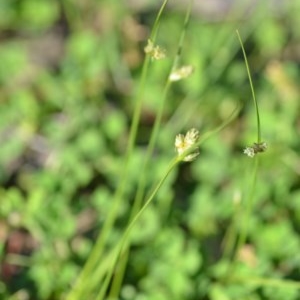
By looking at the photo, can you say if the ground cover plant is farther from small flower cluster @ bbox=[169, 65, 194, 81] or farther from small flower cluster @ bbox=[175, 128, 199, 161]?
small flower cluster @ bbox=[175, 128, 199, 161]

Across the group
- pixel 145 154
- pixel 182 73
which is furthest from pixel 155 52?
pixel 145 154

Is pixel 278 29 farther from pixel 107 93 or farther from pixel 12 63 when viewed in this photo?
pixel 12 63

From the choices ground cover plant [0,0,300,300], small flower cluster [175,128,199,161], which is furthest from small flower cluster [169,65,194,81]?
small flower cluster [175,128,199,161]

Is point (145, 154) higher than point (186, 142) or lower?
lower

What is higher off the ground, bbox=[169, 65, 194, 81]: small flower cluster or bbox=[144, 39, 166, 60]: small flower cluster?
bbox=[144, 39, 166, 60]: small flower cluster

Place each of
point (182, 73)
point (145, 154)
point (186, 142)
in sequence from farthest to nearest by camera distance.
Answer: point (145, 154), point (182, 73), point (186, 142)

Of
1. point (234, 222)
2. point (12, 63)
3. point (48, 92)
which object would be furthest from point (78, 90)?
point (234, 222)

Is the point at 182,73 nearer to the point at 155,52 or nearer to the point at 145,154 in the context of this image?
the point at 155,52

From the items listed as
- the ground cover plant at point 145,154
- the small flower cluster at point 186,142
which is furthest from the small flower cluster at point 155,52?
the small flower cluster at point 186,142
